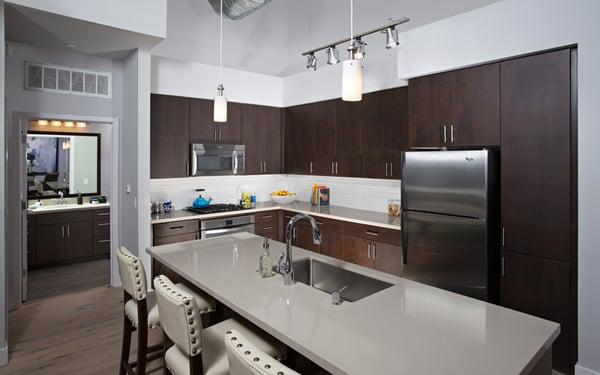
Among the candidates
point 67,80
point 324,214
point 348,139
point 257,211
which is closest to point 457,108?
point 348,139

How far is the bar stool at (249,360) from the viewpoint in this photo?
1039 millimetres

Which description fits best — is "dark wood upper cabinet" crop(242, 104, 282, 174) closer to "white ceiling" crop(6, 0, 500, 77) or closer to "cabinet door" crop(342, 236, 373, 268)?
"white ceiling" crop(6, 0, 500, 77)

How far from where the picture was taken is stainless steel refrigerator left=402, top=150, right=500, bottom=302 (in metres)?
2.80

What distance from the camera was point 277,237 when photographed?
5031 mm

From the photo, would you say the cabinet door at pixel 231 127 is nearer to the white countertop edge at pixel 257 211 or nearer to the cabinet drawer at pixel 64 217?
the white countertop edge at pixel 257 211

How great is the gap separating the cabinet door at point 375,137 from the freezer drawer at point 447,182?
2.75 feet

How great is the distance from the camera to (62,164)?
5.49 meters

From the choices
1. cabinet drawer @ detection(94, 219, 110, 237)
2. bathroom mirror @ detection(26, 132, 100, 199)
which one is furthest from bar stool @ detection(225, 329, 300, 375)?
bathroom mirror @ detection(26, 132, 100, 199)

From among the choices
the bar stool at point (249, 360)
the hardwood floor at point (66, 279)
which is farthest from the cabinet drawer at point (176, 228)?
the bar stool at point (249, 360)

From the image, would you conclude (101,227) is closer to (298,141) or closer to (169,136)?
(169,136)

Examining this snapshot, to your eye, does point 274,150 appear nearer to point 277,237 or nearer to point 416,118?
point 277,237

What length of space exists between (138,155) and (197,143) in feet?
2.92

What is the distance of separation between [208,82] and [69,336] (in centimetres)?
317

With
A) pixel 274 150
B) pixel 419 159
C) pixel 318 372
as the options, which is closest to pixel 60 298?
pixel 274 150
